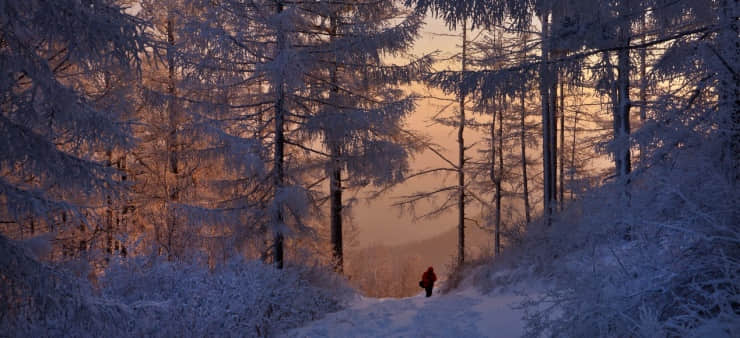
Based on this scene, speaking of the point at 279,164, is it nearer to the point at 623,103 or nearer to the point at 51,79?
the point at 51,79

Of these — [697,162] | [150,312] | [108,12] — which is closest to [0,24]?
[108,12]

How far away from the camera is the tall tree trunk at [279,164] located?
395 inches

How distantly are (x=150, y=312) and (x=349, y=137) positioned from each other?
265 inches

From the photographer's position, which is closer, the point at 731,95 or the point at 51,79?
the point at 731,95

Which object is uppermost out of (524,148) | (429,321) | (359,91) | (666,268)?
(359,91)

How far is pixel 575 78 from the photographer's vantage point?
6.70 m

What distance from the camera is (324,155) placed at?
1131 centimetres

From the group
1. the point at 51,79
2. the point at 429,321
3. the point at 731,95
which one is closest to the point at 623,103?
the point at 429,321

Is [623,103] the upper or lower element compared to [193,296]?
upper

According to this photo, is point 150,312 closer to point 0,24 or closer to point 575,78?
point 0,24

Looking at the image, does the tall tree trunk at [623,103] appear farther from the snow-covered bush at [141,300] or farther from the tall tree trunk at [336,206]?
the tall tree trunk at [336,206]

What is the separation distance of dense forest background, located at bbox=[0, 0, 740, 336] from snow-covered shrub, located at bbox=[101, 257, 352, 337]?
0.04 meters

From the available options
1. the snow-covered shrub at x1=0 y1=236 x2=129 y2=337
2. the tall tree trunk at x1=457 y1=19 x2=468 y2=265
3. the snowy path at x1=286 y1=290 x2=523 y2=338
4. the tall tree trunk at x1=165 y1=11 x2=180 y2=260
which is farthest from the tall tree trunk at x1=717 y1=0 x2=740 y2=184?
the tall tree trunk at x1=457 y1=19 x2=468 y2=265

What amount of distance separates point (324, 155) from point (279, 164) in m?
1.21
